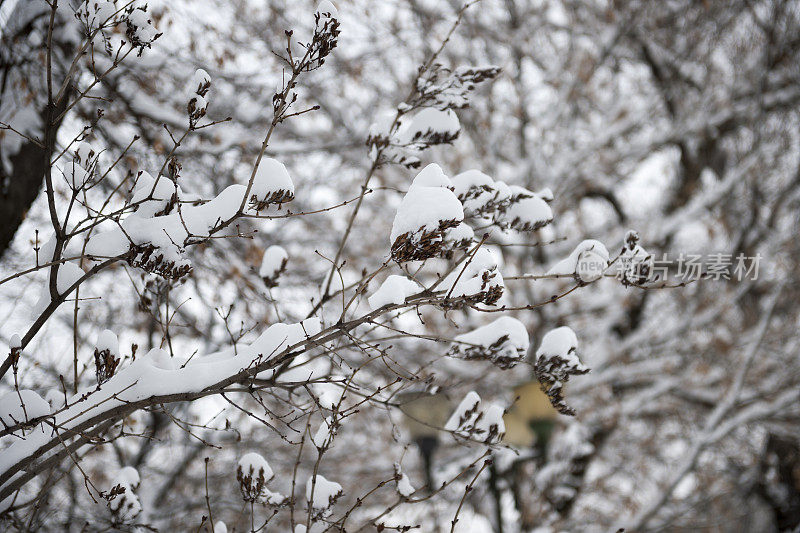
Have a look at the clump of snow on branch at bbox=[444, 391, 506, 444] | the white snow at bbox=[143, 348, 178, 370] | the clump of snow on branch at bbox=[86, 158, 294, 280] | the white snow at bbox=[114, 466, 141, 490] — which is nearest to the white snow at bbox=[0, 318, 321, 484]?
the white snow at bbox=[143, 348, 178, 370]

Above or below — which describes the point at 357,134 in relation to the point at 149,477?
above

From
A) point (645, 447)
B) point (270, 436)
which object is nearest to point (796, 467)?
point (645, 447)

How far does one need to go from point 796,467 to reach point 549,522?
396 cm

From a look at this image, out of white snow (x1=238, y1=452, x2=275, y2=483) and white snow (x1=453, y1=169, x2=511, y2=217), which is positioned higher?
white snow (x1=453, y1=169, x2=511, y2=217)

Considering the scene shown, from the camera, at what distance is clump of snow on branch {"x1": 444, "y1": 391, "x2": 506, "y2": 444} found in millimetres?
1946

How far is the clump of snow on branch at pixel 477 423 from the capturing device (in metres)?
1.95

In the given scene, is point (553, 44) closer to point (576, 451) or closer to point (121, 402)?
point (576, 451)

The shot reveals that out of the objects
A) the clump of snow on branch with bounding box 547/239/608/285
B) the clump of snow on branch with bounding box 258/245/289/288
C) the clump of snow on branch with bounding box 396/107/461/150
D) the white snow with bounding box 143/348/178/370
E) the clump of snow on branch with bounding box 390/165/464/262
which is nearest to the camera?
the clump of snow on branch with bounding box 390/165/464/262

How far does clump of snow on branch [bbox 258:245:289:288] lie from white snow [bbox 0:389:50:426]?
98 centimetres

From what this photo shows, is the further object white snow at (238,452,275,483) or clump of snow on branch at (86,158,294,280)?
white snow at (238,452,275,483)

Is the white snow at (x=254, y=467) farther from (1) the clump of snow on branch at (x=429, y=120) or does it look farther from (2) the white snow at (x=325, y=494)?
(1) the clump of snow on branch at (x=429, y=120)

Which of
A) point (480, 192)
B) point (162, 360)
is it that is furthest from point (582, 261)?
point (162, 360)

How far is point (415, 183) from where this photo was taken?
1656 millimetres

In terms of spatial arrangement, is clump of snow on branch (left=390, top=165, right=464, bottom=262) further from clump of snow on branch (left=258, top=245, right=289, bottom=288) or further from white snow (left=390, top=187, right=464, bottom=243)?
clump of snow on branch (left=258, top=245, right=289, bottom=288)
